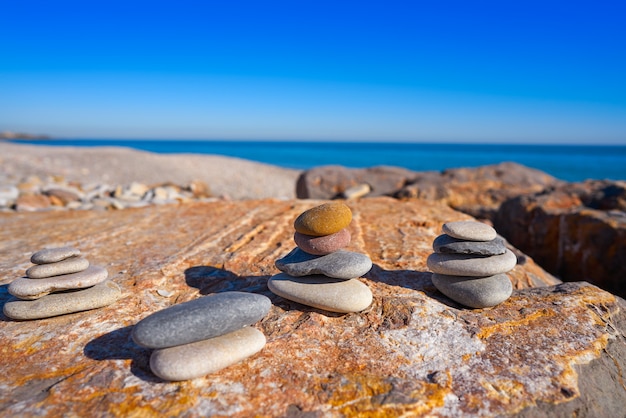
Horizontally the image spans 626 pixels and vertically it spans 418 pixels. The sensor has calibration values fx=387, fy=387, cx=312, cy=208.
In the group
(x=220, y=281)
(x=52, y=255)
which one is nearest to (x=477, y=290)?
(x=220, y=281)

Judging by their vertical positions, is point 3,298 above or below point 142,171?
above

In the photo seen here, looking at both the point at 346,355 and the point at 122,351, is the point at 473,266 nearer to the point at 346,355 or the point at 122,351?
the point at 346,355

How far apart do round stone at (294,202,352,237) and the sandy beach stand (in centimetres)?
1258

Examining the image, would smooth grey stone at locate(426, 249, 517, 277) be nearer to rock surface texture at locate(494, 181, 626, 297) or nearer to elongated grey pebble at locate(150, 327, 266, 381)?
elongated grey pebble at locate(150, 327, 266, 381)

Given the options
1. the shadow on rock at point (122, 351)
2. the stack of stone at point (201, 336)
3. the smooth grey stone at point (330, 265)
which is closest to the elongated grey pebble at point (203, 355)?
the stack of stone at point (201, 336)

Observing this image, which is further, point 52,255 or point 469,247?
point 469,247

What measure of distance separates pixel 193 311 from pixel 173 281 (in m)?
1.32

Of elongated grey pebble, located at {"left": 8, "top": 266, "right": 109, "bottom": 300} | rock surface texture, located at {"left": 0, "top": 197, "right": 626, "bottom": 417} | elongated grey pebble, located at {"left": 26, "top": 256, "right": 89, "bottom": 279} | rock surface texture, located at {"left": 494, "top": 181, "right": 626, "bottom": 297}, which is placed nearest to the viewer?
rock surface texture, located at {"left": 0, "top": 197, "right": 626, "bottom": 417}

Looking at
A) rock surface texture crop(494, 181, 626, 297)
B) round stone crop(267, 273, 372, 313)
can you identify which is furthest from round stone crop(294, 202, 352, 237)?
rock surface texture crop(494, 181, 626, 297)

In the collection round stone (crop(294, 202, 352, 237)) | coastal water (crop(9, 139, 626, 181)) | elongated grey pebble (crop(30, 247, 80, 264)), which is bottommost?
coastal water (crop(9, 139, 626, 181))

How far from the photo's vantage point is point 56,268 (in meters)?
2.85

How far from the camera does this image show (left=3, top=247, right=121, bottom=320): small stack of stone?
8.92 feet

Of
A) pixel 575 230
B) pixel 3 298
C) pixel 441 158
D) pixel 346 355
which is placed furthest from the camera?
pixel 441 158

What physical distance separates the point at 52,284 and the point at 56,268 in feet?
0.44
